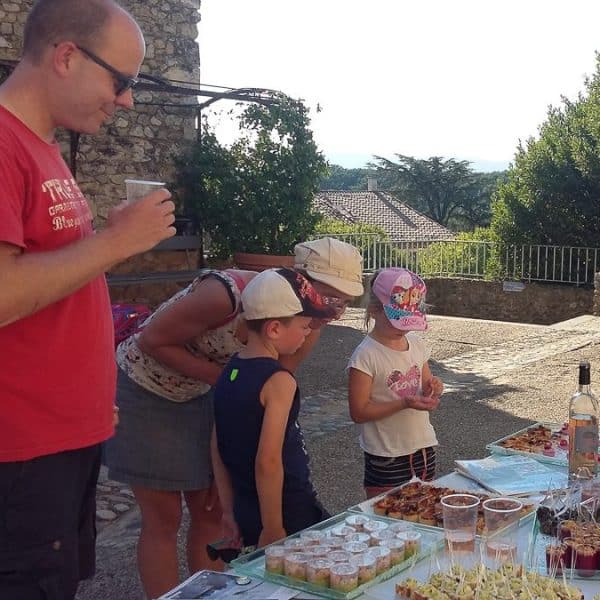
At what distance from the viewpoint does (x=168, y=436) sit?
9.59 feet

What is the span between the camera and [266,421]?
234 cm

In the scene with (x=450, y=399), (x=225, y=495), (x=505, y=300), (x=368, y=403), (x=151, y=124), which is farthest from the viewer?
(x=505, y=300)

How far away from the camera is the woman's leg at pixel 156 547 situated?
2920 mm

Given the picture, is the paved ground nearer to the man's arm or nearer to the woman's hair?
the man's arm

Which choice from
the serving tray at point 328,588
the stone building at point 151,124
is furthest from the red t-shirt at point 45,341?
the stone building at point 151,124

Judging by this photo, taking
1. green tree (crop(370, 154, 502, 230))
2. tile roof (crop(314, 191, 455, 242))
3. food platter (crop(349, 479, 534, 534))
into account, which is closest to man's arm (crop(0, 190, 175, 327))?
food platter (crop(349, 479, 534, 534))

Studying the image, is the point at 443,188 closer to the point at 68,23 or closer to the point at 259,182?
the point at 259,182

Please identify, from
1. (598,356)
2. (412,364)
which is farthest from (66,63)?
(598,356)

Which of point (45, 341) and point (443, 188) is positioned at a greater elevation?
point (443, 188)

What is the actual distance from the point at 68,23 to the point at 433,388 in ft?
6.82

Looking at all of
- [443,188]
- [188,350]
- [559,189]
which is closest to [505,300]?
[559,189]

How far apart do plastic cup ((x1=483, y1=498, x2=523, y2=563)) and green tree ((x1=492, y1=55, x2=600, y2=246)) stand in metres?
17.3

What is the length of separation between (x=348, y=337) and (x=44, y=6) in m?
8.58

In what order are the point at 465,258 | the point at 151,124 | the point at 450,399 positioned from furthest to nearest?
the point at 465,258, the point at 151,124, the point at 450,399
